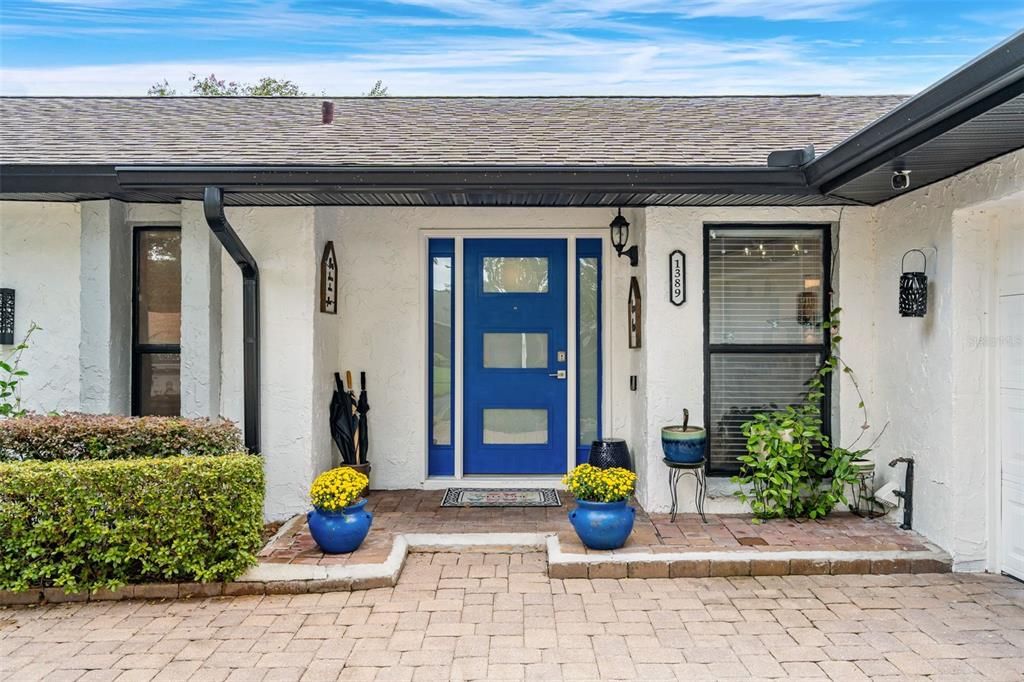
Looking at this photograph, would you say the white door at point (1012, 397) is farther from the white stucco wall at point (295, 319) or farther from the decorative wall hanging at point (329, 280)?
the decorative wall hanging at point (329, 280)

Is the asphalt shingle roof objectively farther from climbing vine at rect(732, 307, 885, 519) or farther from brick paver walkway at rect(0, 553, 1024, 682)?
brick paver walkway at rect(0, 553, 1024, 682)

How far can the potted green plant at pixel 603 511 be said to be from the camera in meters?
3.93

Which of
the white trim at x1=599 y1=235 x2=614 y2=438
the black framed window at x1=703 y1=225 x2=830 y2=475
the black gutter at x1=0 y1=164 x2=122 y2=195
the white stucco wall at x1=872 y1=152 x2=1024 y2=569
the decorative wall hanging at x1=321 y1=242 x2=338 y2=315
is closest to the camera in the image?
the white stucco wall at x1=872 y1=152 x2=1024 y2=569

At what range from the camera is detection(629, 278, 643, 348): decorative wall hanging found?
5117 mm

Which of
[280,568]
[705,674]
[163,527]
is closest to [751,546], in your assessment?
[705,674]

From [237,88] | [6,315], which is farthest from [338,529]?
[237,88]

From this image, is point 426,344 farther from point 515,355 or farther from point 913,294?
point 913,294

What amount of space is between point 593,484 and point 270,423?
236cm

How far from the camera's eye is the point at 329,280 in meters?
5.17

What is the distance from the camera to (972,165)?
3.60m

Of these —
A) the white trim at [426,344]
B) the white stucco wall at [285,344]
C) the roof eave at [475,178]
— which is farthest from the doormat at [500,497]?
the roof eave at [475,178]

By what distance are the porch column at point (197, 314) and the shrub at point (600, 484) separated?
104 inches

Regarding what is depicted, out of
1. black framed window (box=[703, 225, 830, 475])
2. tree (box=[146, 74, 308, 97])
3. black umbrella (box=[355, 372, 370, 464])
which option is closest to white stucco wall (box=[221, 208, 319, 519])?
black umbrella (box=[355, 372, 370, 464])

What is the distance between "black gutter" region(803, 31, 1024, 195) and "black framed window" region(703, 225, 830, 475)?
1.02 metres
